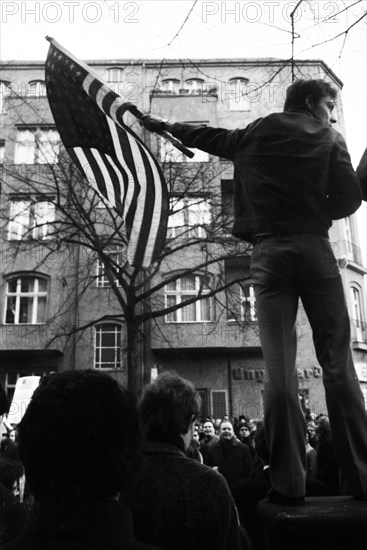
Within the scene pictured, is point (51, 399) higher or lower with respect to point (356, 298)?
lower

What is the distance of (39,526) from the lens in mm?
1372

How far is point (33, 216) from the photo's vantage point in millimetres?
19125

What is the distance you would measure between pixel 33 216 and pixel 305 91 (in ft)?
55.6

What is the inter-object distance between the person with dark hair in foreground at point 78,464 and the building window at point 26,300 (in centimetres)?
2791

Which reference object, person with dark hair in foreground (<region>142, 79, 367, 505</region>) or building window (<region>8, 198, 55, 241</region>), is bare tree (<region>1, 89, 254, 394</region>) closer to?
building window (<region>8, 198, 55, 241</region>)

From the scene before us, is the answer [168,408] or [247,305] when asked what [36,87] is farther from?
[168,408]

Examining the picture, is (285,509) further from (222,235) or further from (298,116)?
(222,235)

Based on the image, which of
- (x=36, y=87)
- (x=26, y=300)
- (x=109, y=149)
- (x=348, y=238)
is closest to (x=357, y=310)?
(x=348, y=238)

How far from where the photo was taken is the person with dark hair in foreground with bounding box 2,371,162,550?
1.34 m

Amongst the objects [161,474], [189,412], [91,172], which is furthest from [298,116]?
[91,172]

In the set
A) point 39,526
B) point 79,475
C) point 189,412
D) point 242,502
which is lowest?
point 242,502

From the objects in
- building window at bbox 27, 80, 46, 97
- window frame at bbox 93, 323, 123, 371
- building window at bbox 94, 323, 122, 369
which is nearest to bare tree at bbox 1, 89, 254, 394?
window frame at bbox 93, 323, 123, 371

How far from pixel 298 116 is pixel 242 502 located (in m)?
2.45

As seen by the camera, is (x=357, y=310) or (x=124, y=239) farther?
(x=357, y=310)
